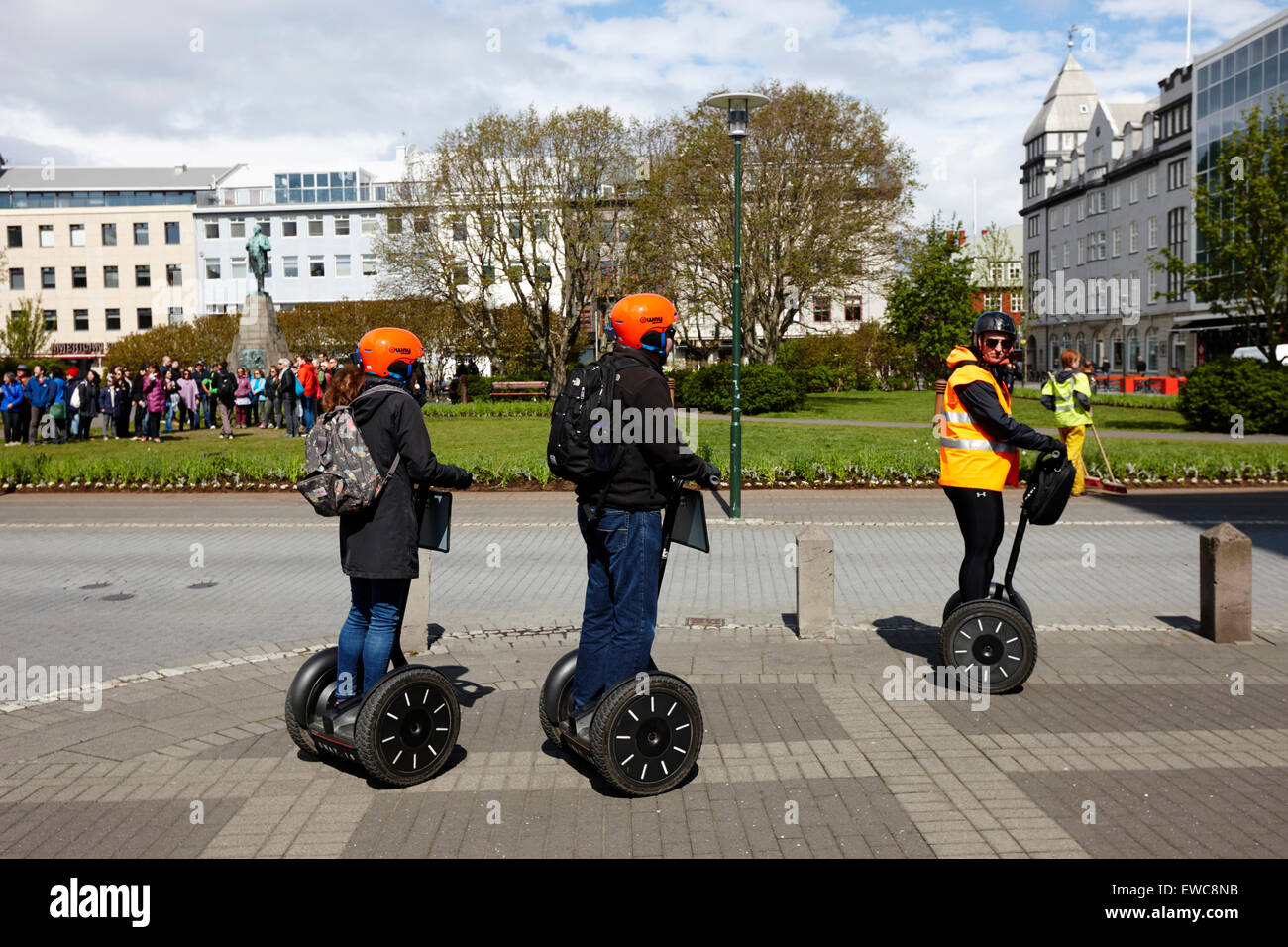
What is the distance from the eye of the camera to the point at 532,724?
233 inches

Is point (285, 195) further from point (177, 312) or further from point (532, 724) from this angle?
point (532, 724)

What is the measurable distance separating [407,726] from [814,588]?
3620 millimetres

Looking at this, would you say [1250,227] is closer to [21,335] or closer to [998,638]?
[998,638]

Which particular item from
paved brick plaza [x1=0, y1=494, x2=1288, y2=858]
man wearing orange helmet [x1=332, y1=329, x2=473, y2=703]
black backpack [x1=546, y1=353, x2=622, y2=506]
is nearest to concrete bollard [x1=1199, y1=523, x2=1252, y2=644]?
paved brick plaza [x1=0, y1=494, x2=1288, y2=858]

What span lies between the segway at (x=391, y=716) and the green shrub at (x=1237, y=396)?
24341 millimetres

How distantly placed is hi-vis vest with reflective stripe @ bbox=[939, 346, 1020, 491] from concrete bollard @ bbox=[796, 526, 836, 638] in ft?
4.90

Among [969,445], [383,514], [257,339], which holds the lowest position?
[383,514]

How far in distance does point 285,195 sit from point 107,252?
13204 millimetres

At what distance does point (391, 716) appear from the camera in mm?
4836

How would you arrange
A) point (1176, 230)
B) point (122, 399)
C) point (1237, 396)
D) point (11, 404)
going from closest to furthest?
point (11, 404), point (1237, 396), point (122, 399), point (1176, 230)

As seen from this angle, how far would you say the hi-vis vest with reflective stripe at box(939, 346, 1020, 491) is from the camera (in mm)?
6367

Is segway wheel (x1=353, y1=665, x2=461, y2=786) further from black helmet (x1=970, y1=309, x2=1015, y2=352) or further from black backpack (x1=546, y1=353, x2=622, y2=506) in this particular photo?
black helmet (x1=970, y1=309, x2=1015, y2=352)

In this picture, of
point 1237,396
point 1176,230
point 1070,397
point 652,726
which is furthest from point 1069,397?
point 1176,230

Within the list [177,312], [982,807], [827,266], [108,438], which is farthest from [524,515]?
[177,312]
